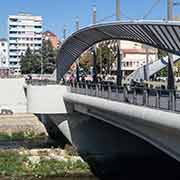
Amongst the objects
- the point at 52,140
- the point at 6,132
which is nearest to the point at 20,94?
the point at 6,132

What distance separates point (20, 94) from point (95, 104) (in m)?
34.0

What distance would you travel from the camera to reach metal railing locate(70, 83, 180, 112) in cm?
1964

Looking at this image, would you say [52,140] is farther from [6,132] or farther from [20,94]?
[20,94]

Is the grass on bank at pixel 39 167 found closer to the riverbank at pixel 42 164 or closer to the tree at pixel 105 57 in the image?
the riverbank at pixel 42 164

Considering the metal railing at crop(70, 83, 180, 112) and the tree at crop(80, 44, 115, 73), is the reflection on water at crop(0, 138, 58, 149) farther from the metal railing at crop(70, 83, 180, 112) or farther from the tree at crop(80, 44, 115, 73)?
the tree at crop(80, 44, 115, 73)

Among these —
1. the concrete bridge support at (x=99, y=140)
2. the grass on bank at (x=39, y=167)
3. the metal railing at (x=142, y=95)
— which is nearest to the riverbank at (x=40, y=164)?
the grass on bank at (x=39, y=167)

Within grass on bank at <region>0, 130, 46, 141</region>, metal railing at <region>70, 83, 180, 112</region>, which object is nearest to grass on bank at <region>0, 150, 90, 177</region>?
metal railing at <region>70, 83, 180, 112</region>

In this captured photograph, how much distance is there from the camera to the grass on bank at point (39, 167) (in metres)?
35.0

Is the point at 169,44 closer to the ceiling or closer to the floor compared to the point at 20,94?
closer to the ceiling

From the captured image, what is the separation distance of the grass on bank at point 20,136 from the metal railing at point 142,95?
20735 mm

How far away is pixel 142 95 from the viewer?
75.3 ft

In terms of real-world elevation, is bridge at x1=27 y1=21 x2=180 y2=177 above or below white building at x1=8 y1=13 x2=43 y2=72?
below

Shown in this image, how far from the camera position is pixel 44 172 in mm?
35094

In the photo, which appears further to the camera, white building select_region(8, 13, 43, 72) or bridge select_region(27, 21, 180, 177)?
white building select_region(8, 13, 43, 72)
